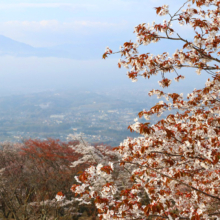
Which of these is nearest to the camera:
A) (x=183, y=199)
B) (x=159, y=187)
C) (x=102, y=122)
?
(x=159, y=187)

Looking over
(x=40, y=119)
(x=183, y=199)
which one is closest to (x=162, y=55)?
(x=183, y=199)

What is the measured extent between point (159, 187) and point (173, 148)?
3.07ft

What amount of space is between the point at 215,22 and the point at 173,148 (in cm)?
259

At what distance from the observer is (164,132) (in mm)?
3578

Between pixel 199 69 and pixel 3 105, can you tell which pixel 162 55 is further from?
pixel 3 105

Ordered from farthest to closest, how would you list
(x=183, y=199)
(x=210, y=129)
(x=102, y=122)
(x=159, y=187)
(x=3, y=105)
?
(x=3, y=105) → (x=102, y=122) → (x=183, y=199) → (x=159, y=187) → (x=210, y=129)

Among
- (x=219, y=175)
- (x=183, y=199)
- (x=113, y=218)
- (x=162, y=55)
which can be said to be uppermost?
(x=162, y=55)

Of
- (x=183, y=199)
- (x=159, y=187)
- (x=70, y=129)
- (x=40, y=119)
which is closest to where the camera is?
(x=159, y=187)

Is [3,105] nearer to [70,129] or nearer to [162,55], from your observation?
[70,129]

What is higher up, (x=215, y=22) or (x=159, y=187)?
(x=215, y=22)

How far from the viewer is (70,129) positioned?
381 ft

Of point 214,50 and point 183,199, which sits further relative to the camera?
point 183,199

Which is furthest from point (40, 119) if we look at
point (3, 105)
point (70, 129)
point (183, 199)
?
point (183, 199)

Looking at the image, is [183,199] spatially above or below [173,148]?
below
